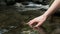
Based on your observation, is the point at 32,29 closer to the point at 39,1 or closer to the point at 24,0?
the point at 39,1

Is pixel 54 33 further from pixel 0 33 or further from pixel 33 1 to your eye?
pixel 33 1

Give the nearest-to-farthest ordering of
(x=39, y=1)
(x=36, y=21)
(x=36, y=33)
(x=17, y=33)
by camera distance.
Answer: (x=36, y=21), (x=36, y=33), (x=17, y=33), (x=39, y=1)

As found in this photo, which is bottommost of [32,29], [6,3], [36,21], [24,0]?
[36,21]

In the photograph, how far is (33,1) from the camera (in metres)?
13.8

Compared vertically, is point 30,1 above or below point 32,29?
above

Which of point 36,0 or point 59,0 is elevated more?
point 36,0

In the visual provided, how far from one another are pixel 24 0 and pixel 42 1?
1628 mm

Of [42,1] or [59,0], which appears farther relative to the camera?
[42,1]

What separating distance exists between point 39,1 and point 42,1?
0.86ft

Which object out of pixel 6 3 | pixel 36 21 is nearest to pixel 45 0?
pixel 6 3

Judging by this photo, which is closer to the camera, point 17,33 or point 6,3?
point 17,33

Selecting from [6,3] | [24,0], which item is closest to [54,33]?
[6,3]

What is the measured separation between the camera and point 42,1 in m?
13.4

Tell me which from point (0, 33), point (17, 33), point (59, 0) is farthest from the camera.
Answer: point (0, 33)
